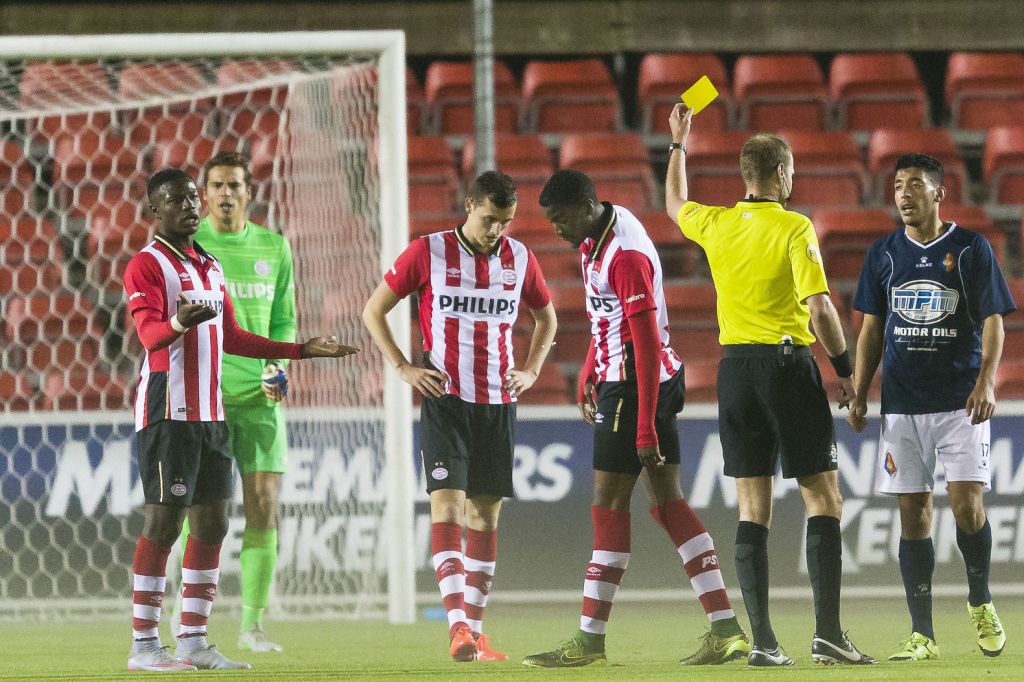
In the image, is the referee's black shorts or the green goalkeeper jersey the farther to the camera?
the green goalkeeper jersey

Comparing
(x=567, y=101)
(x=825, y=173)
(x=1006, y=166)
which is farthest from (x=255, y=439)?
(x=1006, y=166)

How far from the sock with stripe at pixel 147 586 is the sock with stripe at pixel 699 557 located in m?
1.64

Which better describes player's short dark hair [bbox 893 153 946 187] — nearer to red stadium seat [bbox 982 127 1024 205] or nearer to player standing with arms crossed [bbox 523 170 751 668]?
player standing with arms crossed [bbox 523 170 751 668]

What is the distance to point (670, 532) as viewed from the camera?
16.0 ft

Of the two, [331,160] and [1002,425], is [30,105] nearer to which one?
[331,160]

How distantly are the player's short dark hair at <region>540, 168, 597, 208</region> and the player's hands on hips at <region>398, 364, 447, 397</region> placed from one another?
2.37ft

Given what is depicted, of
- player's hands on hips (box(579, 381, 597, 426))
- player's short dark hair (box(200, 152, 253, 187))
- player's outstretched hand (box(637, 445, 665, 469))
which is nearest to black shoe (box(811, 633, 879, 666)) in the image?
player's outstretched hand (box(637, 445, 665, 469))

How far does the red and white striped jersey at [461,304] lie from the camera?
16.7 ft

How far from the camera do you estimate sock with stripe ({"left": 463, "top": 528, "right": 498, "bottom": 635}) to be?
5.13 metres

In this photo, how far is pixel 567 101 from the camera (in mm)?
10914

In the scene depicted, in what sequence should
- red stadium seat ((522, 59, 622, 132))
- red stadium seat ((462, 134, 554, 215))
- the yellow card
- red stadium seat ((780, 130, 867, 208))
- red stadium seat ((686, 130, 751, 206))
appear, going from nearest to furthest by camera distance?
1. the yellow card
2. red stadium seat ((462, 134, 554, 215))
3. red stadium seat ((686, 130, 751, 206))
4. red stadium seat ((780, 130, 867, 208))
5. red stadium seat ((522, 59, 622, 132))

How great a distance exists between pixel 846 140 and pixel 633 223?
18.9 feet

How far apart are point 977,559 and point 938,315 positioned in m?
0.86

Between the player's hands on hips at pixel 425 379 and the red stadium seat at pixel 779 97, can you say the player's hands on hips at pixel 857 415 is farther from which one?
the red stadium seat at pixel 779 97
